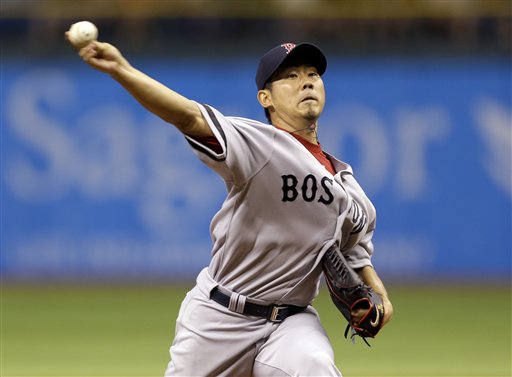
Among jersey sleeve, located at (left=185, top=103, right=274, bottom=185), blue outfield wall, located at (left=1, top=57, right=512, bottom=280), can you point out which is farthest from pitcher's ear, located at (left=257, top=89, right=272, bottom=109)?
blue outfield wall, located at (left=1, top=57, right=512, bottom=280)

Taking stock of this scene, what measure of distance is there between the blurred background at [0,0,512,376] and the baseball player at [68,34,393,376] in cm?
852

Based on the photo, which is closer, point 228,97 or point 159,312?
point 159,312

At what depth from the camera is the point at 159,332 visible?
412 inches

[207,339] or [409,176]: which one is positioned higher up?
[409,176]

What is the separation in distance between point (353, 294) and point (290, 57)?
4.20ft

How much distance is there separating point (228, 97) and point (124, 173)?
1862 mm

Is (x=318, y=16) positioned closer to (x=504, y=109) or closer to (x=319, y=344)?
(x=504, y=109)

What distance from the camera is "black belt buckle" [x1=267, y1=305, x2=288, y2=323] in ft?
17.0

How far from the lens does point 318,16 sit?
49.3ft

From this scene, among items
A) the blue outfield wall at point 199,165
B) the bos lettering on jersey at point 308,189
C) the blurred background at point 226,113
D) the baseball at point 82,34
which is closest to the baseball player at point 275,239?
the bos lettering on jersey at point 308,189

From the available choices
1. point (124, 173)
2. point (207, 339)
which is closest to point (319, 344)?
point (207, 339)

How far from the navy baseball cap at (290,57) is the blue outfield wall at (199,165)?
8.91m

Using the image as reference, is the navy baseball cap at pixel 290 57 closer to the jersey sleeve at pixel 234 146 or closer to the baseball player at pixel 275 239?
the baseball player at pixel 275 239

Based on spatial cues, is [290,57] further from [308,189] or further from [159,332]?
[159,332]
